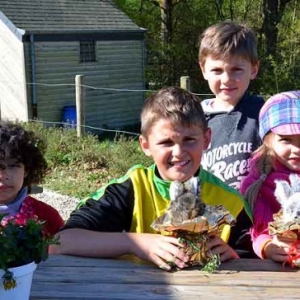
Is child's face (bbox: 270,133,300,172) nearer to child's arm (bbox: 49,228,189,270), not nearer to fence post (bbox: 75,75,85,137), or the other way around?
child's arm (bbox: 49,228,189,270)

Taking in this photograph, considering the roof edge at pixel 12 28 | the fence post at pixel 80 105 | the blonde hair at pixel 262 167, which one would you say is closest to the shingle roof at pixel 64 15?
the roof edge at pixel 12 28

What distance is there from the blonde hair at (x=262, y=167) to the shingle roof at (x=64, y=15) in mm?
15471

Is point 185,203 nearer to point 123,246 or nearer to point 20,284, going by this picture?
point 123,246

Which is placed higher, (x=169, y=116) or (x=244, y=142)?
(x=169, y=116)

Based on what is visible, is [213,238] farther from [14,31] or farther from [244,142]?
[14,31]

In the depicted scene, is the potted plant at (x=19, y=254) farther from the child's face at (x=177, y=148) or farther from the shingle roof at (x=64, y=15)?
the shingle roof at (x=64, y=15)

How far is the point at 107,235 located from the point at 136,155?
23.8ft

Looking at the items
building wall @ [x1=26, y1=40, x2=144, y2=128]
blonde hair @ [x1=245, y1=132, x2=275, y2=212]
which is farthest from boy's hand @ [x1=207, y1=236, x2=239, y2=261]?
building wall @ [x1=26, y1=40, x2=144, y2=128]

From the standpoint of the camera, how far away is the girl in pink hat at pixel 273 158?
230cm

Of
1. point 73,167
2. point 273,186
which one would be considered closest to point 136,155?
point 73,167

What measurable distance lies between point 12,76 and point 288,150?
1615cm

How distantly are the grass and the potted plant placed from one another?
6.57 meters

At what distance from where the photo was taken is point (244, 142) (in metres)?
2.98

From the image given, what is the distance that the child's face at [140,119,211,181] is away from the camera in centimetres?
211
